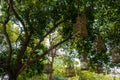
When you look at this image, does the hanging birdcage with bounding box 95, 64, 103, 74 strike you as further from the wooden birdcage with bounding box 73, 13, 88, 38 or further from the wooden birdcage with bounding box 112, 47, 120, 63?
the wooden birdcage with bounding box 73, 13, 88, 38

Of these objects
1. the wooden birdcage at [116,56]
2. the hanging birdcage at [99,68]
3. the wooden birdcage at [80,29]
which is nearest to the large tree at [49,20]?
the hanging birdcage at [99,68]

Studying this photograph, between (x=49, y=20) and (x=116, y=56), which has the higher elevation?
(x=49, y=20)

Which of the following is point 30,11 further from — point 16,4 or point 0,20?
point 0,20

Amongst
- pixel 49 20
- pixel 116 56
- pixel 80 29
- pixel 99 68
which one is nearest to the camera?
pixel 80 29

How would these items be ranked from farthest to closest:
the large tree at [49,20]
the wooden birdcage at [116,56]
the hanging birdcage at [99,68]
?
the hanging birdcage at [99,68] < the large tree at [49,20] < the wooden birdcage at [116,56]

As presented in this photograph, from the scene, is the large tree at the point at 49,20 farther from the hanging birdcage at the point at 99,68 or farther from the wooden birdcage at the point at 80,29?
the wooden birdcage at the point at 80,29

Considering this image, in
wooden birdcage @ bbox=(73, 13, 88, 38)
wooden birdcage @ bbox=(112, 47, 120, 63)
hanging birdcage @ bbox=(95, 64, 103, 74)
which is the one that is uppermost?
wooden birdcage @ bbox=(73, 13, 88, 38)

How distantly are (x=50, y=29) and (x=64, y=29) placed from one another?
2.16 ft

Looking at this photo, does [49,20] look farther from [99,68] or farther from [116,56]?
[116,56]

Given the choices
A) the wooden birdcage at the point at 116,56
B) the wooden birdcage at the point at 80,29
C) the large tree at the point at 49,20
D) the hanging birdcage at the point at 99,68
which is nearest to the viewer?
the wooden birdcage at the point at 80,29

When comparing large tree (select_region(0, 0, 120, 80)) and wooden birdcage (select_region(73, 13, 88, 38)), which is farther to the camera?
large tree (select_region(0, 0, 120, 80))

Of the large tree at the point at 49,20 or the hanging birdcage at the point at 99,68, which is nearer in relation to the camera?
the large tree at the point at 49,20

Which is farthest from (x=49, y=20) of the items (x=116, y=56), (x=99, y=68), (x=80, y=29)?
(x=116, y=56)

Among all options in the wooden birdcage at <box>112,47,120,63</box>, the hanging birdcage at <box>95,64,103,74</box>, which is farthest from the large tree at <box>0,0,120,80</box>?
the wooden birdcage at <box>112,47,120,63</box>
